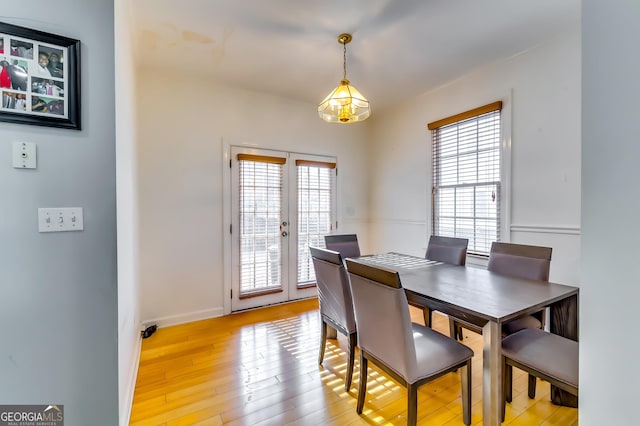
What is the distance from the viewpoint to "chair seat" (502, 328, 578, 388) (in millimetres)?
1321

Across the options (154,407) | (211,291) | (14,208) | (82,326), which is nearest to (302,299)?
(211,291)

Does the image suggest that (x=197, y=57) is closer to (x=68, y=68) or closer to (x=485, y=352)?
(x=68, y=68)

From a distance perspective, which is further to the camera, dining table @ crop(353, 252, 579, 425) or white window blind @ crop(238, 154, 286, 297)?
white window blind @ crop(238, 154, 286, 297)

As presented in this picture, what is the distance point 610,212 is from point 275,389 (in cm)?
206

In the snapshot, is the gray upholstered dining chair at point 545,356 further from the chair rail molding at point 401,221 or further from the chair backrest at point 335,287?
the chair rail molding at point 401,221

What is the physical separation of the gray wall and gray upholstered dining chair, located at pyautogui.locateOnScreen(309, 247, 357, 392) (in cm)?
125

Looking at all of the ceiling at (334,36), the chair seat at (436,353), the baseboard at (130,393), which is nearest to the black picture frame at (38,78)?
the ceiling at (334,36)

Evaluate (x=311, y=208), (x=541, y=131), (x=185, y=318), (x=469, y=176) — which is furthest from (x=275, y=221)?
(x=541, y=131)

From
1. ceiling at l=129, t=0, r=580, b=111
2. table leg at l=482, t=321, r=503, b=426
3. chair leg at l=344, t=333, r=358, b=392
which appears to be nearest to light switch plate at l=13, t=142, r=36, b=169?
ceiling at l=129, t=0, r=580, b=111

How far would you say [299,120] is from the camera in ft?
12.5

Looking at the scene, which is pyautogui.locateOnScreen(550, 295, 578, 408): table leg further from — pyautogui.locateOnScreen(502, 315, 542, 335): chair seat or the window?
the window

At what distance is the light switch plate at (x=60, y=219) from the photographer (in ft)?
4.04

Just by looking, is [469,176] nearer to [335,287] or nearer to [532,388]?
[532,388]

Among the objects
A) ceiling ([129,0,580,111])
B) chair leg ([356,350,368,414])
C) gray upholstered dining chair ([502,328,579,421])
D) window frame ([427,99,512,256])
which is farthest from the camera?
window frame ([427,99,512,256])
